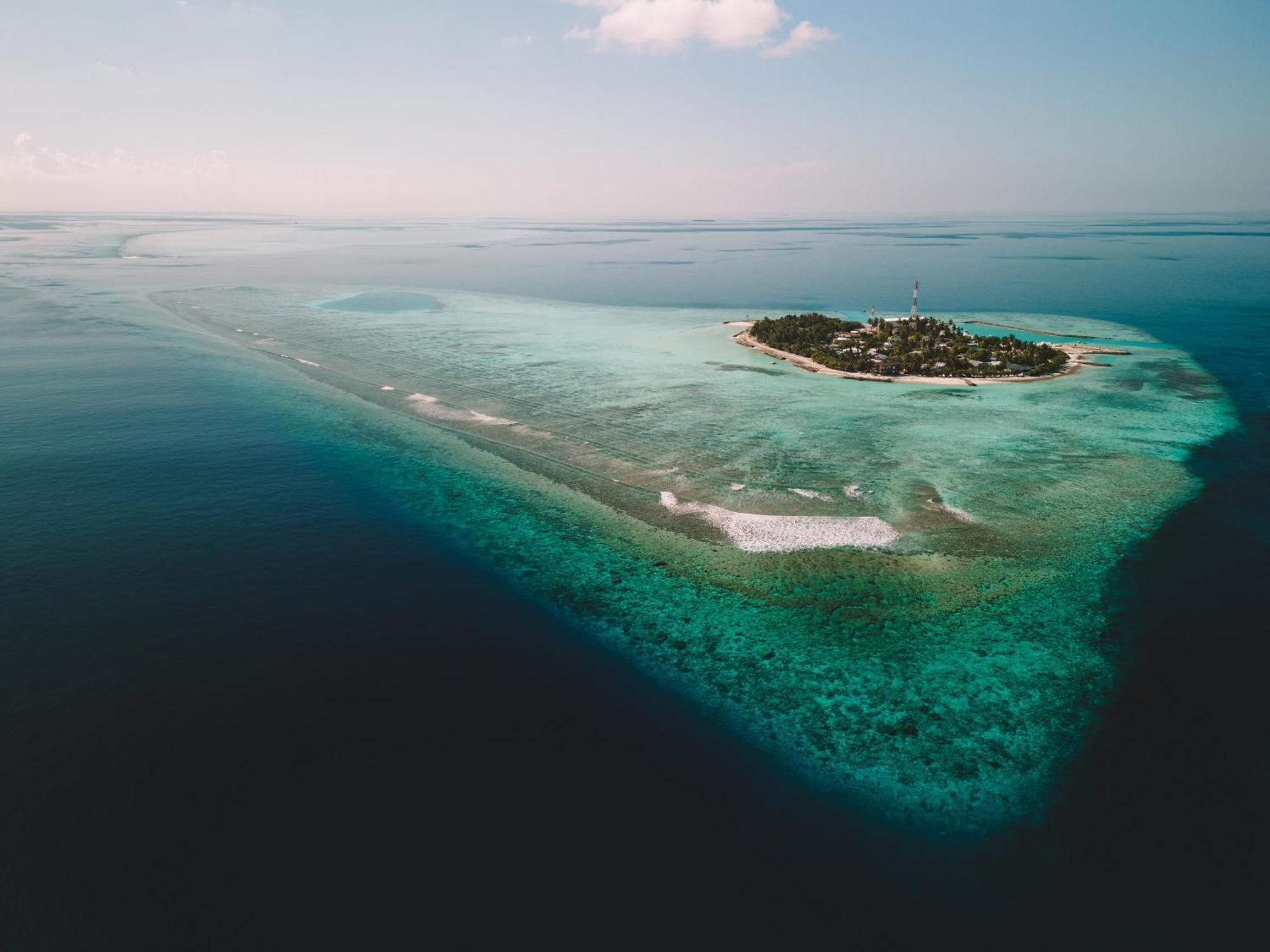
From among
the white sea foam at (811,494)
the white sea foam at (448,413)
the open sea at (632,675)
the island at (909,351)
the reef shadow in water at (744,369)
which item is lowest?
the open sea at (632,675)

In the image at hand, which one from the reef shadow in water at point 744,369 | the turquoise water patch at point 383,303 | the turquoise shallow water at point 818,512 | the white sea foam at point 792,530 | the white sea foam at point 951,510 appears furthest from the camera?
the turquoise water patch at point 383,303

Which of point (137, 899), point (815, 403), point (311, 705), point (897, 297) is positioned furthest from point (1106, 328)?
point (137, 899)

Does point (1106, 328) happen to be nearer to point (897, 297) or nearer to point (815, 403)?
point (897, 297)

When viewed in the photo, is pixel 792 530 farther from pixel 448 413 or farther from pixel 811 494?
pixel 448 413

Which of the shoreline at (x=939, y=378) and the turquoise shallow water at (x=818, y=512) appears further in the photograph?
the shoreline at (x=939, y=378)

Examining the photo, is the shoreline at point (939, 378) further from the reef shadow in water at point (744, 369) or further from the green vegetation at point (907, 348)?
the reef shadow in water at point (744, 369)

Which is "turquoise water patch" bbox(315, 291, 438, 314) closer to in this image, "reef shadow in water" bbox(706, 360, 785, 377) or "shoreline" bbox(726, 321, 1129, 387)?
"reef shadow in water" bbox(706, 360, 785, 377)

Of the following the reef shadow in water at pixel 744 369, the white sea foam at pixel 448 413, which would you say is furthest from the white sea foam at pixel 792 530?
the reef shadow in water at pixel 744 369
